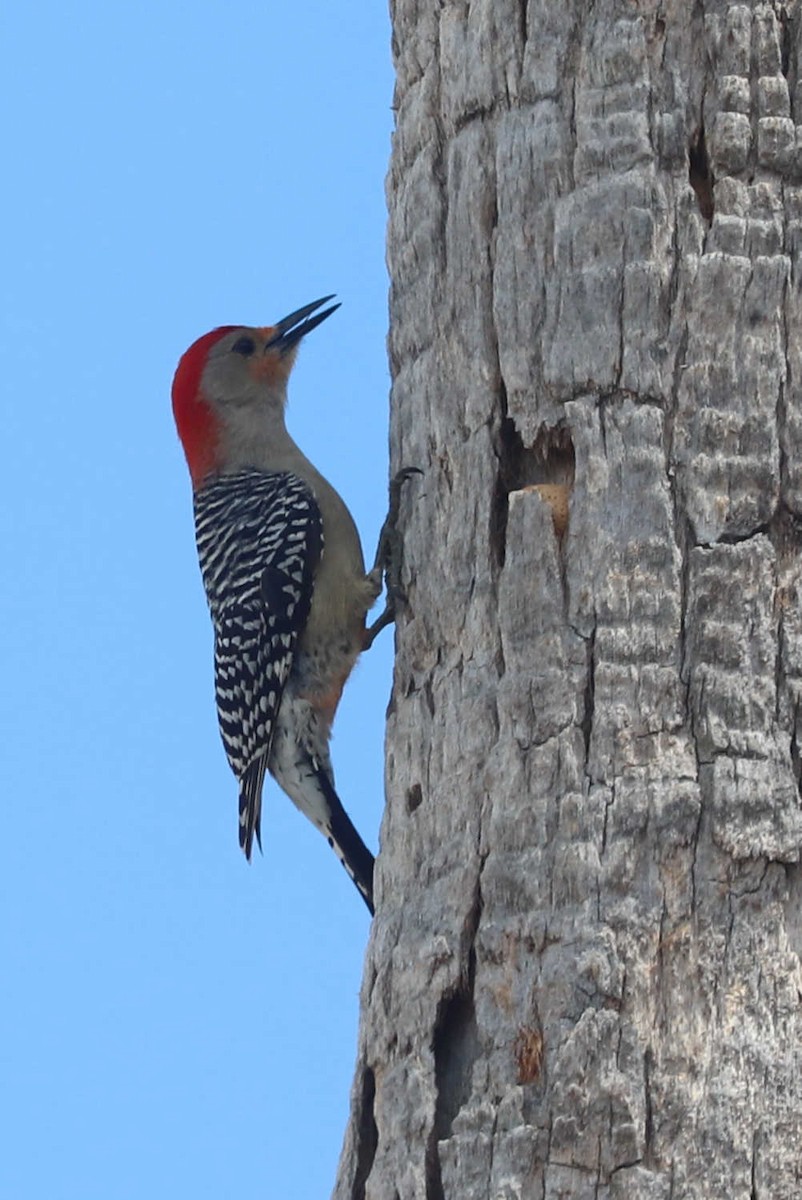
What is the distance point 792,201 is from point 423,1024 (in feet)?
5.91

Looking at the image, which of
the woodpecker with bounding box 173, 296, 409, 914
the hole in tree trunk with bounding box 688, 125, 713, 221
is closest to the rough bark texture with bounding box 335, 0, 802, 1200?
the hole in tree trunk with bounding box 688, 125, 713, 221

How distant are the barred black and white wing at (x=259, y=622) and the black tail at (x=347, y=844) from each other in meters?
0.21

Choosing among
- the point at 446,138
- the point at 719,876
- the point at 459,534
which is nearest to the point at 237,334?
the point at 446,138

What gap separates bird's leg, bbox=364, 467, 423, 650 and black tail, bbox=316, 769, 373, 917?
57 centimetres

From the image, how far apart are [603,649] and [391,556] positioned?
1.20 metres

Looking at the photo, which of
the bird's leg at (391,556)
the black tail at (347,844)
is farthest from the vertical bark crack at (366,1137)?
the black tail at (347,844)

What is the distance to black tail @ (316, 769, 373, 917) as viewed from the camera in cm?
522

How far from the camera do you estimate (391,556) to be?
4.62 metres

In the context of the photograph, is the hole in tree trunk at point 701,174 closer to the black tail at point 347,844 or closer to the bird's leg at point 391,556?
the bird's leg at point 391,556

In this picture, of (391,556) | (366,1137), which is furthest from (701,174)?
(366,1137)

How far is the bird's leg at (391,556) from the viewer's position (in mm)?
4277

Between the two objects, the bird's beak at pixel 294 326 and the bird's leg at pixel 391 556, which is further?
the bird's beak at pixel 294 326

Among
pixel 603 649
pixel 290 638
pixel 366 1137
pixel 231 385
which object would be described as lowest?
pixel 366 1137

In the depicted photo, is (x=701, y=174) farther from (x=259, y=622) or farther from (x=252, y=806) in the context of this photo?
(x=252, y=806)
